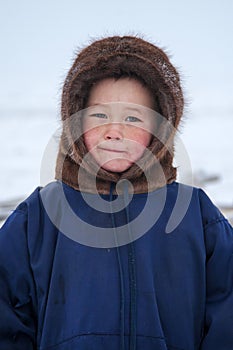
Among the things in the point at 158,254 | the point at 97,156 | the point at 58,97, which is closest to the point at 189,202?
the point at 158,254

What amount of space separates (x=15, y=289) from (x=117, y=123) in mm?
636

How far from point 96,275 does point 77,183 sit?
1.06 feet

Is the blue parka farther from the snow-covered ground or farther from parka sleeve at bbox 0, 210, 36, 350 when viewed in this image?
the snow-covered ground

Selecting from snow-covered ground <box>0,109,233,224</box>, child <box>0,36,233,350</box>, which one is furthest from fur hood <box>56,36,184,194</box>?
snow-covered ground <box>0,109,233,224</box>

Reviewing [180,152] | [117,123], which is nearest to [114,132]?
[117,123]

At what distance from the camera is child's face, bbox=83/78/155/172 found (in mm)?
1684

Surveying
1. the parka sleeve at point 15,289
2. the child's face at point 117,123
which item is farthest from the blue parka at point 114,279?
the child's face at point 117,123

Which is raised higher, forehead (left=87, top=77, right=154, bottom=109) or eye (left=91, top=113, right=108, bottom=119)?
forehead (left=87, top=77, right=154, bottom=109)

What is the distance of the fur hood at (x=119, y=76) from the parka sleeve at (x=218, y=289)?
27cm

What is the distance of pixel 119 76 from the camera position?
5.62 feet

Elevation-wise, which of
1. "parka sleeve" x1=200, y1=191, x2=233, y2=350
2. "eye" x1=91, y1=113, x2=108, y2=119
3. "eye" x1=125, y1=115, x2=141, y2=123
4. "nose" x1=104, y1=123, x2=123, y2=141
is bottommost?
"parka sleeve" x1=200, y1=191, x2=233, y2=350

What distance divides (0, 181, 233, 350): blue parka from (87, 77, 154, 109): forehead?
33 centimetres

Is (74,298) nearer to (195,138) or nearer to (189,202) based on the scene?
(189,202)

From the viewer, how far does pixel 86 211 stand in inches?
66.7
